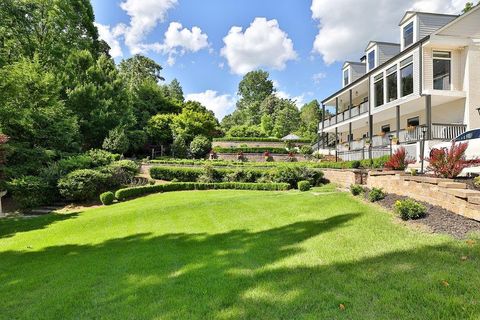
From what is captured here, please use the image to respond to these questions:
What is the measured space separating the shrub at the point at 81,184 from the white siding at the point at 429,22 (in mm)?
20702

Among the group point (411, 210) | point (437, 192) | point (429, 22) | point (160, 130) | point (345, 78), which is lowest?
point (411, 210)

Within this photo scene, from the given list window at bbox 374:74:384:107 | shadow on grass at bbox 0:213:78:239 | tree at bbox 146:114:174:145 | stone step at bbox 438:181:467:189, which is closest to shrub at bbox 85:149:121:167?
shadow on grass at bbox 0:213:78:239

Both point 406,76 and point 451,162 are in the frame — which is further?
point 406,76

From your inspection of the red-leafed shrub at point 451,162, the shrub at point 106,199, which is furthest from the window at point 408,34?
the shrub at point 106,199

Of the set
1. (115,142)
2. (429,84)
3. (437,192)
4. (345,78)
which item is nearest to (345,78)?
(345,78)

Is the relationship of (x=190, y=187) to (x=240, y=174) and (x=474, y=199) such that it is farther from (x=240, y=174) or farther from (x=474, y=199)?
(x=474, y=199)

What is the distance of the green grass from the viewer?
332cm

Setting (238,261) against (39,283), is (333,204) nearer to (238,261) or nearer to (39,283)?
(238,261)

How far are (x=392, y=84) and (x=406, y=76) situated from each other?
5.39 ft

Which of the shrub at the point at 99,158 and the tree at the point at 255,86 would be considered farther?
the tree at the point at 255,86

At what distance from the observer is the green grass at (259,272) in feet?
10.9

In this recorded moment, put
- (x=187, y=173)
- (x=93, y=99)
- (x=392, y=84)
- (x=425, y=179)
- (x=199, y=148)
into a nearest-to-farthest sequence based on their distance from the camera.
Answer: (x=425, y=179), (x=392, y=84), (x=187, y=173), (x=93, y=99), (x=199, y=148)

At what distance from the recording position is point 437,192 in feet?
21.6

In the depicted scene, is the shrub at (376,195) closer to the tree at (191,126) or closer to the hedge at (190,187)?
the hedge at (190,187)
